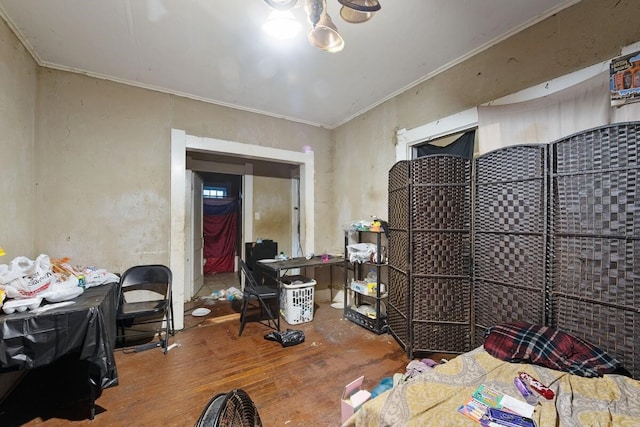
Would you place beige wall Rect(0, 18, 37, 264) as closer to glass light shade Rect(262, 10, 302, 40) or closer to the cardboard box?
glass light shade Rect(262, 10, 302, 40)

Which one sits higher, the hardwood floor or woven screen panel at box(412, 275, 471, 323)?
woven screen panel at box(412, 275, 471, 323)

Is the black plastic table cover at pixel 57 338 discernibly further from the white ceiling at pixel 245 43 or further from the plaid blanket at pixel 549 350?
the plaid blanket at pixel 549 350

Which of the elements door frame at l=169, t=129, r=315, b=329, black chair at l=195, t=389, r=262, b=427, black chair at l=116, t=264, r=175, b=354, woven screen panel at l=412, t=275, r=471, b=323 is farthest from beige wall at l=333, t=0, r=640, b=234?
black chair at l=195, t=389, r=262, b=427

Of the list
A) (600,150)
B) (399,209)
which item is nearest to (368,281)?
(399,209)

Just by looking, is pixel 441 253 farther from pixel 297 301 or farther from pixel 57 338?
pixel 57 338

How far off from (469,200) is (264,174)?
146 inches

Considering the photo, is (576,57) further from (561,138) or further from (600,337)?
(600,337)

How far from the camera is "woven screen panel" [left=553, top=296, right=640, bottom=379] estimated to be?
1.37 m

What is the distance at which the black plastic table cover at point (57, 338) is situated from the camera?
4.68ft

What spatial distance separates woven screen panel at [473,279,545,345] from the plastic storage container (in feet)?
5.73

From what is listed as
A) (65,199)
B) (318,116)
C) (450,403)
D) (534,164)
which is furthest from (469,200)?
(65,199)

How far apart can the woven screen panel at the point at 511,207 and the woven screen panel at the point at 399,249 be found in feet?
1.92

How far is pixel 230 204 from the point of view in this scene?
6.64m

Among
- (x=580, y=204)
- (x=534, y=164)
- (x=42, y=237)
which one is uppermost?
(x=534, y=164)
